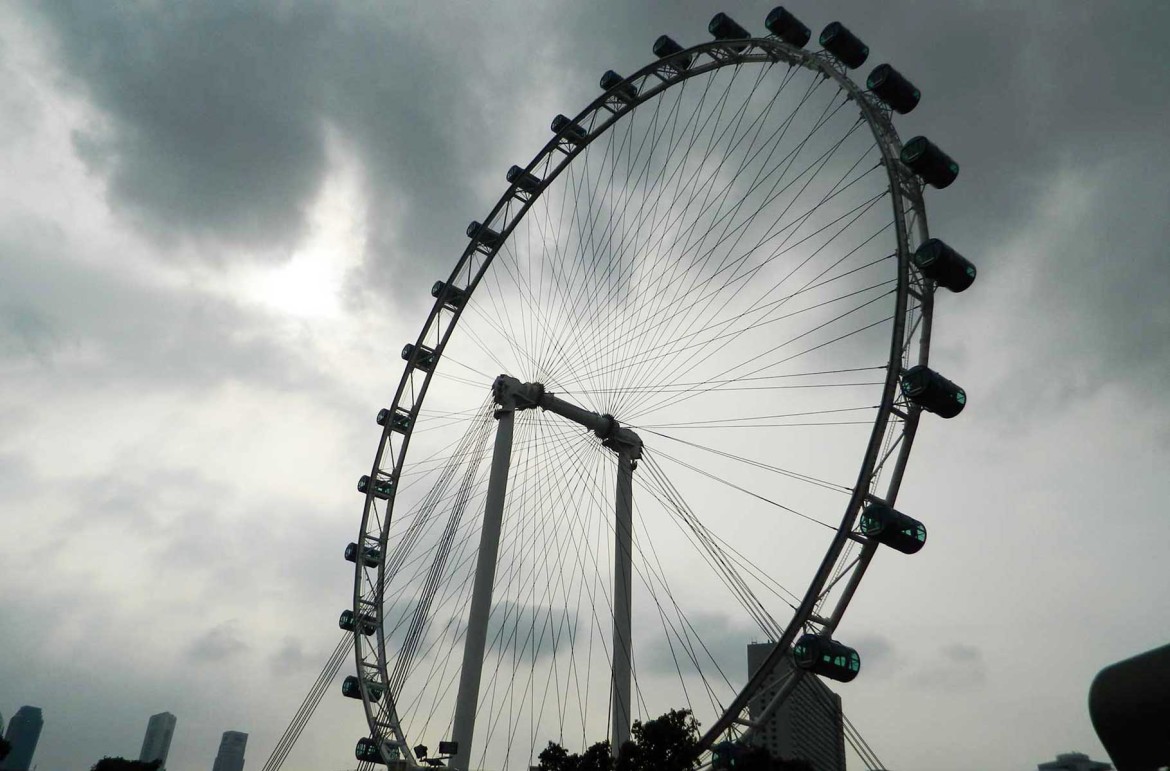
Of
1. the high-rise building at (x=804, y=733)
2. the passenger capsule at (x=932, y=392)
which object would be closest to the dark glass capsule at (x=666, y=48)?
the passenger capsule at (x=932, y=392)

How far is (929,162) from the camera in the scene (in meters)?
25.2

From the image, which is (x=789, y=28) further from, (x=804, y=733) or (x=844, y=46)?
(x=804, y=733)

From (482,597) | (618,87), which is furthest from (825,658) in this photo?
(618,87)

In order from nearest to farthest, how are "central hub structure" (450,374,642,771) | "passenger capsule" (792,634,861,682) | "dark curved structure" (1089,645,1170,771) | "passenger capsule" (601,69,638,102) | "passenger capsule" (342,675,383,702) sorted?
"dark curved structure" (1089,645,1170,771) → "passenger capsule" (792,634,861,682) → "central hub structure" (450,374,642,771) → "passenger capsule" (601,69,638,102) → "passenger capsule" (342,675,383,702)

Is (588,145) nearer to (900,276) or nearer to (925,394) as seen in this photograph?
(900,276)

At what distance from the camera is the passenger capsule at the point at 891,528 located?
855 inches

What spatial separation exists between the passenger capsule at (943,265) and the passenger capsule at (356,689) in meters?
33.8

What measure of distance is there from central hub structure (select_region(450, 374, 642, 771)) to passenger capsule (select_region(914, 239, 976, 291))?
14.0 meters

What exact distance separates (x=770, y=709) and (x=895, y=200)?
1466 cm

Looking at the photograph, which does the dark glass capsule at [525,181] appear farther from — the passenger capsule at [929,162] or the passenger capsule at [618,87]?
the passenger capsule at [929,162]

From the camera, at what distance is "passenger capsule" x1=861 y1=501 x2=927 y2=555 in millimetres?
21719

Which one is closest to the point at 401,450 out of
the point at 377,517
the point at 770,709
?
the point at 377,517

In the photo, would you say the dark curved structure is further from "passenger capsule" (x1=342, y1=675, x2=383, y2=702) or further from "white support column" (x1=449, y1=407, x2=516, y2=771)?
"passenger capsule" (x1=342, y1=675, x2=383, y2=702)

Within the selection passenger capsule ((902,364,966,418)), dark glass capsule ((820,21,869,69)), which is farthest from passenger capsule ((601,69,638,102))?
passenger capsule ((902,364,966,418))
